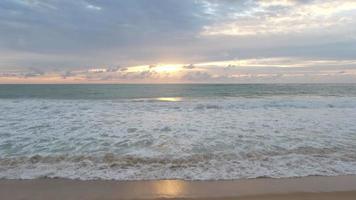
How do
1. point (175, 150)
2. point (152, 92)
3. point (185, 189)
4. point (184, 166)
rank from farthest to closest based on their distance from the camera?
point (152, 92)
point (175, 150)
point (184, 166)
point (185, 189)

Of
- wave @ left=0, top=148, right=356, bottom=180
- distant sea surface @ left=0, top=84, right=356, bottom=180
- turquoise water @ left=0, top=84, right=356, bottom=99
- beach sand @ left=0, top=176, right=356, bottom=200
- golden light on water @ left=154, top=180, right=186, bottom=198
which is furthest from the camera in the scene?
turquoise water @ left=0, top=84, right=356, bottom=99

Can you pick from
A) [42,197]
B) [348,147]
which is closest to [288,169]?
[348,147]

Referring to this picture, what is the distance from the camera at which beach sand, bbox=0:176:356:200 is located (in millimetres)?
5379

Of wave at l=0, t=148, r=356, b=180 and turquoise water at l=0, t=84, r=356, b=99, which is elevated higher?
wave at l=0, t=148, r=356, b=180

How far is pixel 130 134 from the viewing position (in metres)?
10.9

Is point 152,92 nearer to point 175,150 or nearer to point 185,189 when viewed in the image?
point 175,150

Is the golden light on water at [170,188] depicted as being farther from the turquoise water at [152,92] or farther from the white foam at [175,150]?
the turquoise water at [152,92]

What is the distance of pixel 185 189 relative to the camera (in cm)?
571

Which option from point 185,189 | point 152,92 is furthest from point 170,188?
point 152,92

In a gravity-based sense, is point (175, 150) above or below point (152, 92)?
above

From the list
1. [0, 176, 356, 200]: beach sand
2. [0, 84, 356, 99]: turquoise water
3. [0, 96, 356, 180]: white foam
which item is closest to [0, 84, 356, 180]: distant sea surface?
[0, 96, 356, 180]: white foam

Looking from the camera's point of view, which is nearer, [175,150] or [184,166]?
[184,166]

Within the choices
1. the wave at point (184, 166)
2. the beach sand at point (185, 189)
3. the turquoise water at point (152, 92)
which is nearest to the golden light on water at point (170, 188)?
the beach sand at point (185, 189)

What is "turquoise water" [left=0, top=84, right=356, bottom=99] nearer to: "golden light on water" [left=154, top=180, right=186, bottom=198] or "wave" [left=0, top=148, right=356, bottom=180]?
"wave" [left=0, top=148, right=356, bottom=180]
